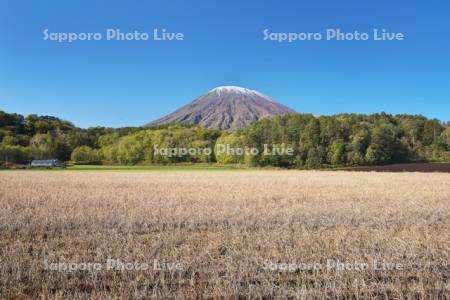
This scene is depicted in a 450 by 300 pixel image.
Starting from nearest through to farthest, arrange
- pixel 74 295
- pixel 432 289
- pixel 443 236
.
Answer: pixel 74 295 → pixel 432 289 → pixel 443 236

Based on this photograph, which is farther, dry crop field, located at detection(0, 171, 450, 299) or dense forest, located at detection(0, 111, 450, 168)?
dense forest, located at detection(0, 111, 450, 168)

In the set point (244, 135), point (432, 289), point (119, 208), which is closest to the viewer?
point (432, 289)

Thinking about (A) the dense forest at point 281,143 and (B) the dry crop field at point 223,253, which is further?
(A) the dense forest at point 281,143

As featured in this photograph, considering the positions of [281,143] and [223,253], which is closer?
[223,253]

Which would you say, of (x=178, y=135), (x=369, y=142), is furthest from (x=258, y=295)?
(x=178, y=135)

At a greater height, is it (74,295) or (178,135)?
(178,135)

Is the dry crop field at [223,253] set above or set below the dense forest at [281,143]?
below

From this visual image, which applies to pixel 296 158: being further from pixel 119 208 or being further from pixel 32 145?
pixel 119 208

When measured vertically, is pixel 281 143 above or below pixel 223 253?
above
